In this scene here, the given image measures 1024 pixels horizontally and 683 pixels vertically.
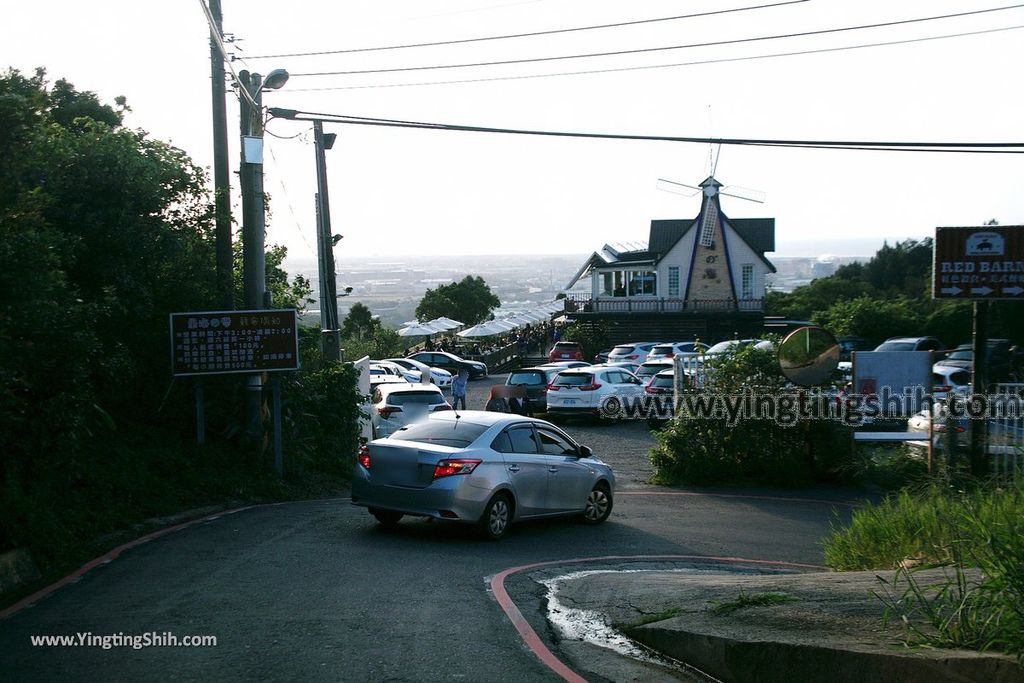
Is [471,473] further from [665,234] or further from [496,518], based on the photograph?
[665,234]

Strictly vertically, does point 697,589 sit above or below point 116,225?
below

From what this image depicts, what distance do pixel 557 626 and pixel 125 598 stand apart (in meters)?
3.50

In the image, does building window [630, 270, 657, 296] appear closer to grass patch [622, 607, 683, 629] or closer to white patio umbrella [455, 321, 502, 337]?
white patio umbrella [455, 321, 502, 337]

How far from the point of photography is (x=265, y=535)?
37.8 feet

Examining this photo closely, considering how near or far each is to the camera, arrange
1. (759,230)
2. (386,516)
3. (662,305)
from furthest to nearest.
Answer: (759,230), (662,305), (386,516)

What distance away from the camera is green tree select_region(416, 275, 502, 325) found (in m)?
71.3

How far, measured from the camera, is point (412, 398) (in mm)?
22391

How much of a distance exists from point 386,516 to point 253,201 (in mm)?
5997

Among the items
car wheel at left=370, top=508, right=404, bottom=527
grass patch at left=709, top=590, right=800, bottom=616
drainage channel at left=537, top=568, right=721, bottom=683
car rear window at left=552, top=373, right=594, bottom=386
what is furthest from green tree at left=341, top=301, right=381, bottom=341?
grass patch at left=709, top=590, right=800, bottom=616

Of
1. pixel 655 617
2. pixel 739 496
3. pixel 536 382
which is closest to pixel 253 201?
pixel 739 496

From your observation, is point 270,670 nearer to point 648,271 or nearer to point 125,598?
point 125,598

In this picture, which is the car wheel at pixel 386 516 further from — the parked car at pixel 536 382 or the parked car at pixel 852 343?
the parked car at pixel 852 343

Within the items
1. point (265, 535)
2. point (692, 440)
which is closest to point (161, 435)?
point (265, 535)

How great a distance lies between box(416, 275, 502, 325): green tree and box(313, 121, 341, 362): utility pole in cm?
4309
